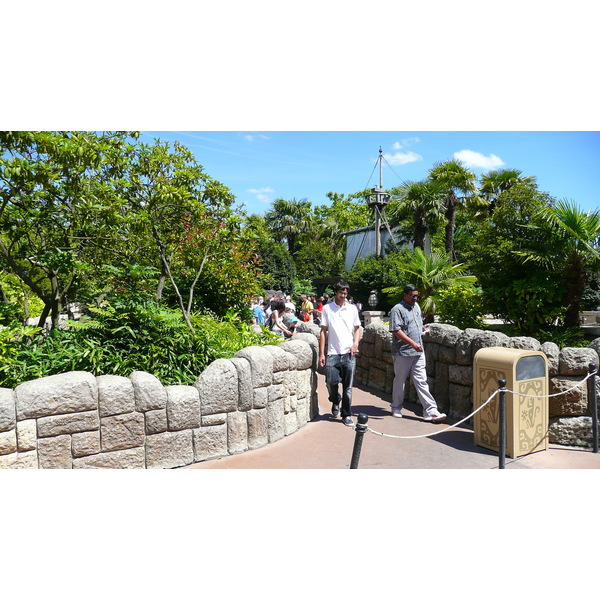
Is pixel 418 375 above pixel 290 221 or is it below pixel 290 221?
below

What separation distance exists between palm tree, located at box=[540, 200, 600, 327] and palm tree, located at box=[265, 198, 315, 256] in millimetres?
36799

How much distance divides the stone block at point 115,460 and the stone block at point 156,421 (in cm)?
18

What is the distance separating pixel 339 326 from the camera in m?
5.79

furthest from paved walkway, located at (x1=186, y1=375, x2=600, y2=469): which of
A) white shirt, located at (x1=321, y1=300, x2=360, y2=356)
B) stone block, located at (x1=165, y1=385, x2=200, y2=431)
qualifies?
white shirt, located at (x1=321, y1=300, x2=360, y2=356)

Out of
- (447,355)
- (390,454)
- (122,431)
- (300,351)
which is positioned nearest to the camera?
(122,431)

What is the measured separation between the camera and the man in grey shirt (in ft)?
19.4

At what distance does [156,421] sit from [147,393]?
27 centimetres

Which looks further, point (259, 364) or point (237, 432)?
point (259, 364)

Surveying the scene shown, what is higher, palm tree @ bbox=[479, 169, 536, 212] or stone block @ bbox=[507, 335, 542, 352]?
palm tree @ bbox=[479, 169, 536, 212]

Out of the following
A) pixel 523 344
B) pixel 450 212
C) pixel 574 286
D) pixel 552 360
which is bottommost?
pixel 552 360

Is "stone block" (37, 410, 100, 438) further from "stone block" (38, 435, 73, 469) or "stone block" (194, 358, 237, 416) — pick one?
"stone block" (194, 358, 237, 416)

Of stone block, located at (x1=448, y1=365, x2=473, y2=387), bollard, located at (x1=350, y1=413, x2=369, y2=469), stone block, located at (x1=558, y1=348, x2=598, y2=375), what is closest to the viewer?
bollard, located at (x1=350, y1=413, x2=369, y2=469)

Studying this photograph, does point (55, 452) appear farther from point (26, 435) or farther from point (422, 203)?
point (422, 203)

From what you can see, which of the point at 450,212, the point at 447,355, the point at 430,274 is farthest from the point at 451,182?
the point at 447,355
